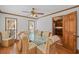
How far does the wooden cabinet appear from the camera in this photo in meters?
2.23

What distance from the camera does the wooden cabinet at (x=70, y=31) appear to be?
223 cm

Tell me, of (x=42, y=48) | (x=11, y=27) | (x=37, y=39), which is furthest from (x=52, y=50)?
(x=11, y=27)

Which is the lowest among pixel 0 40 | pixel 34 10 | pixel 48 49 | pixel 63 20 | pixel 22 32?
pixel 48 49

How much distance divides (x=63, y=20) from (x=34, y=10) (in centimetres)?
57

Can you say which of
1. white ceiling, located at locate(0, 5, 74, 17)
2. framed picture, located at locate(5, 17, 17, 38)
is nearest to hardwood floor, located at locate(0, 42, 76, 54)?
framed picture, located at locate(5, 17, 17, 38)

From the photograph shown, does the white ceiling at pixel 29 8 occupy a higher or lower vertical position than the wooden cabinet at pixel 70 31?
higher

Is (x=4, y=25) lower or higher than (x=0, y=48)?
higher

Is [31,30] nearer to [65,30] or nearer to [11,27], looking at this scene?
[11,27]

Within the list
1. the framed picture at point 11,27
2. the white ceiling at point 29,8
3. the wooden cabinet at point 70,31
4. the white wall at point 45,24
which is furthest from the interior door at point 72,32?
the framed picture at point 11,27

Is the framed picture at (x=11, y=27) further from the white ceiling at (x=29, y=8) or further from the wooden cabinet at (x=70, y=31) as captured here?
the wooden cabinet at (x=70, y=31)
